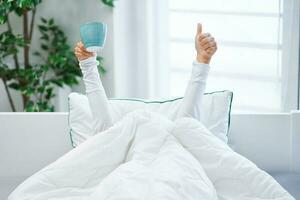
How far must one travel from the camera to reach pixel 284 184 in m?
1.66

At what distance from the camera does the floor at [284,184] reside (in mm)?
1604

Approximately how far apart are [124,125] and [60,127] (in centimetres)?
33

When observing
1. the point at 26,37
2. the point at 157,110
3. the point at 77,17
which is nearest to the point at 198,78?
the point at 157,110

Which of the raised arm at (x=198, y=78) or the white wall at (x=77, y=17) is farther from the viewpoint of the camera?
the white wall at (x=77, y=17)

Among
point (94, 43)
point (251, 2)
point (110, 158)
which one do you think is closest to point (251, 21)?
point (251, 2)

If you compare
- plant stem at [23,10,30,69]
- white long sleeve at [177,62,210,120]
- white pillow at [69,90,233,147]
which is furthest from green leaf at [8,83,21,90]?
white long sleeve at [177,62,210,120]

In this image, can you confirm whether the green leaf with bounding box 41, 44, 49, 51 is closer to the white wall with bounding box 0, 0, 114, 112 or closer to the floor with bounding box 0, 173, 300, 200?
the white wall with bounding box 0, 0, 114, 112

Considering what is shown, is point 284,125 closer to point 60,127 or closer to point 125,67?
point 60,127

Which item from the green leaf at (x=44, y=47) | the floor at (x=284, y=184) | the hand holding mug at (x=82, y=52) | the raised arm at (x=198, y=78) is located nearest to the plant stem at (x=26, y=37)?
the green leaf at (x=44, y=47)

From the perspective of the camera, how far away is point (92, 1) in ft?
8.31

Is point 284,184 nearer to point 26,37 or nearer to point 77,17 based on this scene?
point 77,17

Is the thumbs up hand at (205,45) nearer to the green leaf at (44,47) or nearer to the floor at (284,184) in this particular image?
the floor at (284,184)

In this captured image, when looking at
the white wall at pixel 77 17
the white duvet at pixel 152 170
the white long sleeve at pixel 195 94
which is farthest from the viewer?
the white wall at pixel 77 17

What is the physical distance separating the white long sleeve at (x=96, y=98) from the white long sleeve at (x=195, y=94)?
0.24 meters
